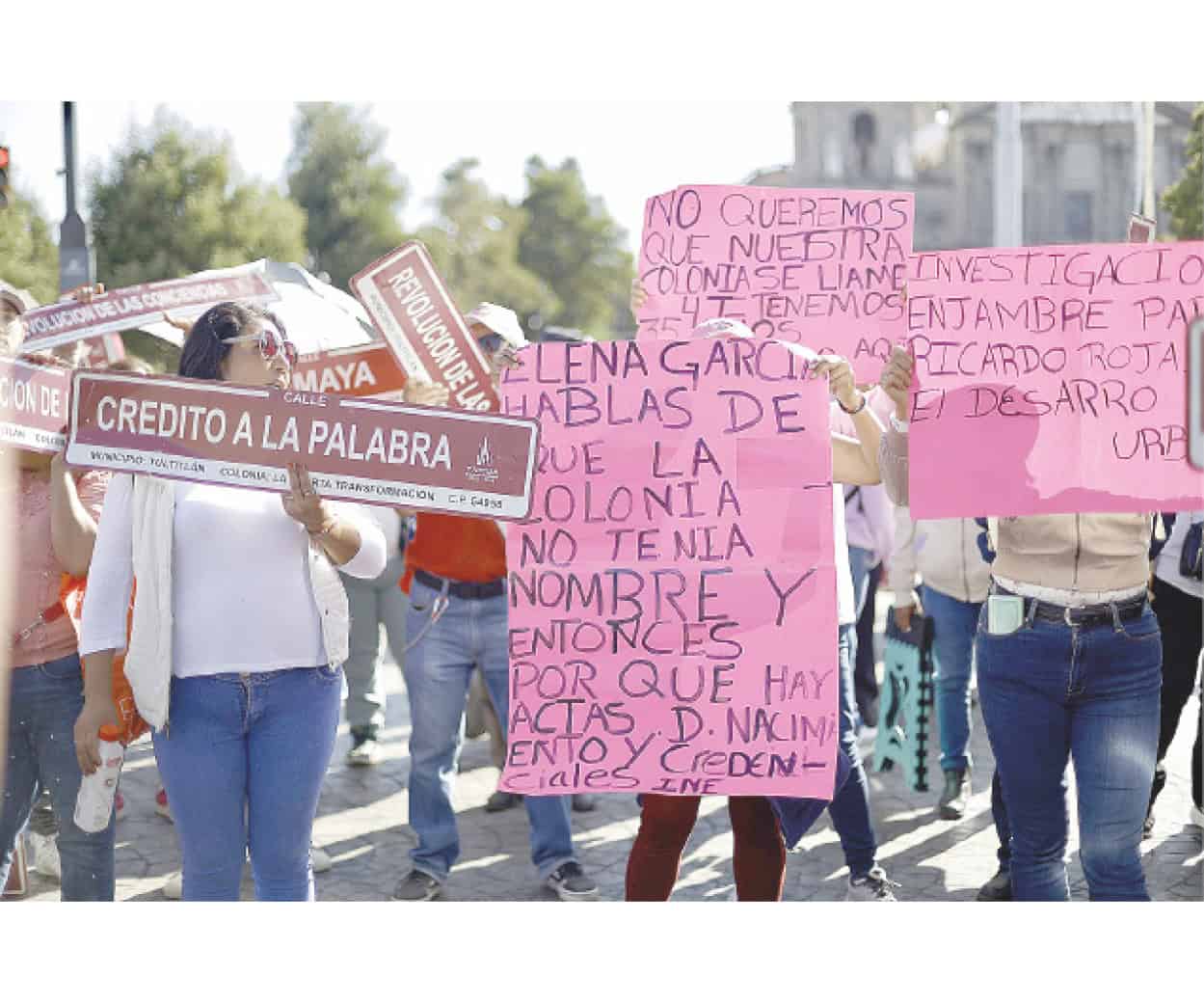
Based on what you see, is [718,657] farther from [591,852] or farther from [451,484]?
[591,852]

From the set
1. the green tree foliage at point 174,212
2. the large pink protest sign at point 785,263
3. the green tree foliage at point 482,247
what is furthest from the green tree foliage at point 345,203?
the large pink protest sign at point 785,263

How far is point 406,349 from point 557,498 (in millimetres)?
650

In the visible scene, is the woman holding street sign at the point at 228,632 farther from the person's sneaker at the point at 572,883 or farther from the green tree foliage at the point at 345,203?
the green tree foliage at the point at 345,203

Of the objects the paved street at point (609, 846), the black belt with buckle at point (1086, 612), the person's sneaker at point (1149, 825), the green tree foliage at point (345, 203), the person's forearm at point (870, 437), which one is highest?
the green tree foliage at point (345, 203)

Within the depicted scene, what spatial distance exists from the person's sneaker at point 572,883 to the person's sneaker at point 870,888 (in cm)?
84

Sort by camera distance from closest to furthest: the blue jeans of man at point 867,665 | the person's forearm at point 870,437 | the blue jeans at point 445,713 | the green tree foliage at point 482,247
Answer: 1. the person's forearm at point 870,437
2. the blue jeans at point 445,713
3. the blue jeans of man at point 867,665
4. the green tree foliage at point 482,247

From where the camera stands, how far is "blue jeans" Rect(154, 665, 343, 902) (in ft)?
10.8

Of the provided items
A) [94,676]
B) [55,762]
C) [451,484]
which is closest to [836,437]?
[451,484]

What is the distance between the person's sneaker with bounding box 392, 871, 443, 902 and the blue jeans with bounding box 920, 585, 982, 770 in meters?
2.07

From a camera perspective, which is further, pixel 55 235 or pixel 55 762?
pixel 55 235

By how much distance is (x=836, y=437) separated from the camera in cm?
371

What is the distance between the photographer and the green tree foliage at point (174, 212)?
31.6 ft

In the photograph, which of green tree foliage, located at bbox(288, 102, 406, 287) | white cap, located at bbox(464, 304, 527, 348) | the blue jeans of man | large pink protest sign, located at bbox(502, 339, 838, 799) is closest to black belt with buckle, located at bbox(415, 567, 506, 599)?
white cap, located at bbox(464, 304, 527, 348)

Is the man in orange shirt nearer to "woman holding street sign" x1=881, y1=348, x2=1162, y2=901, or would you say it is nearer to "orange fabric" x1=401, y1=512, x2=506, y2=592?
"orange fabric" x1=401, y1=512, x2=506, y2=592
